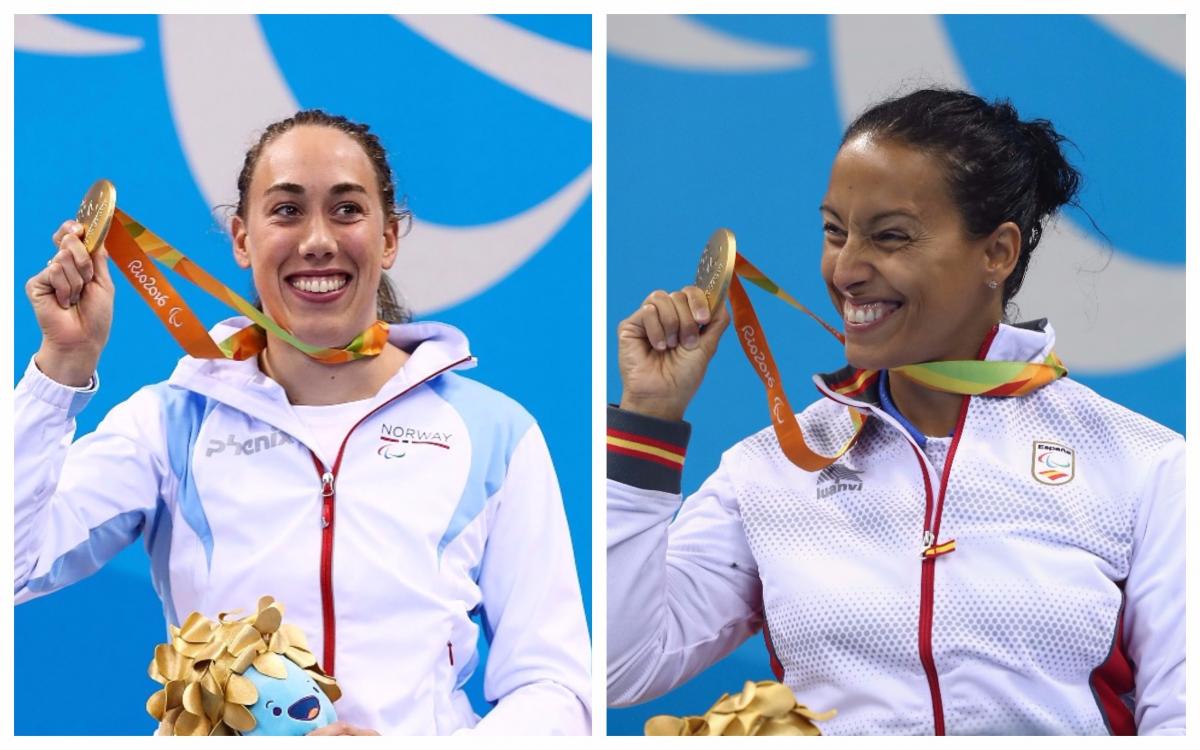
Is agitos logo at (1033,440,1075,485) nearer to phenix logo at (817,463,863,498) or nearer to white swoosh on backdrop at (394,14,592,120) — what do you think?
phenix logo at (817,463,863,498)

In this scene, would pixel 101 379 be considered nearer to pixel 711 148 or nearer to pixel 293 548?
pixel 293 548

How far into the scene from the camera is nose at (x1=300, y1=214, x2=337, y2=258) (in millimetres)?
2965

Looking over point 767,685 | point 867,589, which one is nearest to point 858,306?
point 867,589

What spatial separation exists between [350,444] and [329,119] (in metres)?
0.64

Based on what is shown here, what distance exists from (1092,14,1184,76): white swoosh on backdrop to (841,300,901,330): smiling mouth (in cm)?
81

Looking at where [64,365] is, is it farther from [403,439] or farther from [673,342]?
[673,342]

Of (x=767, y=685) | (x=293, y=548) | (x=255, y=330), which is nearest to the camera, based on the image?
(x=767, y=685)

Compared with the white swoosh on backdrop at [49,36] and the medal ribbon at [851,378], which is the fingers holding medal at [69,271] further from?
the medal ribbon at [851,378]

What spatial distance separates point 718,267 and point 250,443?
35.5 inches

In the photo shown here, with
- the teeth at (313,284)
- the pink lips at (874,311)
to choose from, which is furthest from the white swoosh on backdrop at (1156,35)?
the teeth at (313,284)

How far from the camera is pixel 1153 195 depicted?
3240 millimetres

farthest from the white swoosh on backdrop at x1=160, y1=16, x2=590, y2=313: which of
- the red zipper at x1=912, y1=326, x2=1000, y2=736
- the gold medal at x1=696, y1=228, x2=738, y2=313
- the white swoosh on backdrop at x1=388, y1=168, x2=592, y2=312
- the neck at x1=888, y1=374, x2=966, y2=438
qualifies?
the red zipper at x1=912, y1=326, x2=1000, y2=736

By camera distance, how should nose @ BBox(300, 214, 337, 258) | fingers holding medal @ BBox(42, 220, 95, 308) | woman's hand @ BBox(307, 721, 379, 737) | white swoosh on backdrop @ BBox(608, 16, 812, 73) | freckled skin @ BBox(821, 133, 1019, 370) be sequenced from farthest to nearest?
1. white swoosh on backdrop @ BBox(608, 16, 812, 73)
2. nose @ BBox(300, 214, 337, 258)
3. freckled skin @ BBox(821, 133, 1019, 370)
4. fingers holding medal @ BBox(42, 220, 95, 308)
5. woman's hand @ BBox(307, 721, 379, 737)
